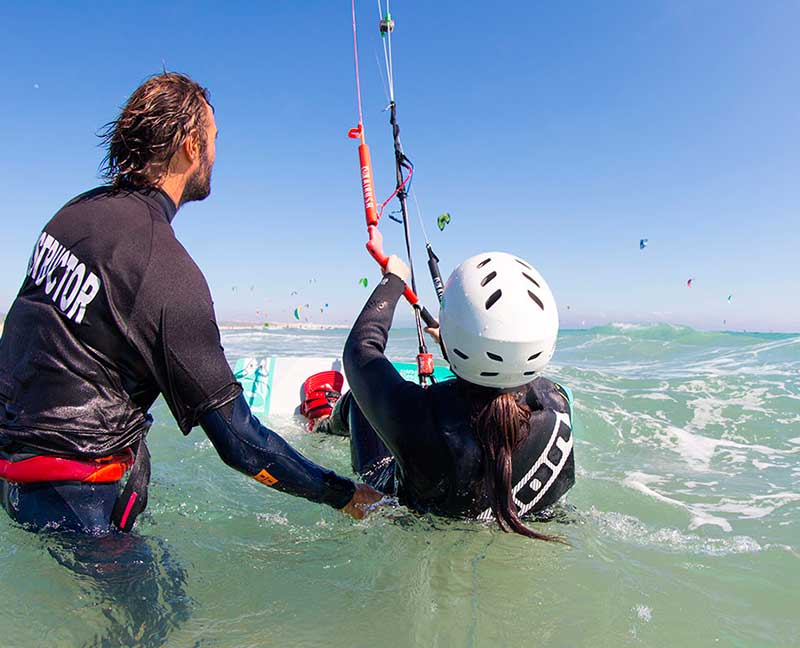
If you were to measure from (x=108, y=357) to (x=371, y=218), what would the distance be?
2.03 m

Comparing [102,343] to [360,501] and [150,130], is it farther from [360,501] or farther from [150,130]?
[360,501]

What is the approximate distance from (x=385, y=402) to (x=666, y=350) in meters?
16.3

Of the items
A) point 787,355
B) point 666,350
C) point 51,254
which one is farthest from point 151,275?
point 666,350

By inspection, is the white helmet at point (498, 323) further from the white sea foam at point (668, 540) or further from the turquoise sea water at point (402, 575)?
the white sea foam at point (668, 540)

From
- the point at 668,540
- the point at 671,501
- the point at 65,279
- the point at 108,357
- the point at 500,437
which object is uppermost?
the point at 65,279

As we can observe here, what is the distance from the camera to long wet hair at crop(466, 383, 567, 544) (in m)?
2.12

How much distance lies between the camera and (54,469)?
1.65m

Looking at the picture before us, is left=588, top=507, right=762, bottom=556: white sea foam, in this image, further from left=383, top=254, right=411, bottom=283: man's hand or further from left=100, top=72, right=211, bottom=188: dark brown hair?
left=100, top=72, right=211, bottom=188: dark brown hair

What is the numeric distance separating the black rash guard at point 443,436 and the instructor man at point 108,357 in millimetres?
569

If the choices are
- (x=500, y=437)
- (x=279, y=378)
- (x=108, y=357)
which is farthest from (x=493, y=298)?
(x=279, y=378)

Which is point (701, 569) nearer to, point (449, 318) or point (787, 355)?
point (449, 318)

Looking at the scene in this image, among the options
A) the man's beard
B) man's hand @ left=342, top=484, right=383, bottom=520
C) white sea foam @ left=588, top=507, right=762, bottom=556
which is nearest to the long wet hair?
man's hand @ left=342, top=484, right=383, bottom=520

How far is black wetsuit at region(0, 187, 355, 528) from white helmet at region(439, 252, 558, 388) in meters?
0.92

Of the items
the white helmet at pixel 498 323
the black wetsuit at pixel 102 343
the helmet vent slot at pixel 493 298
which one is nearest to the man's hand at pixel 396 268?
the white helmet at pixel 498 323
